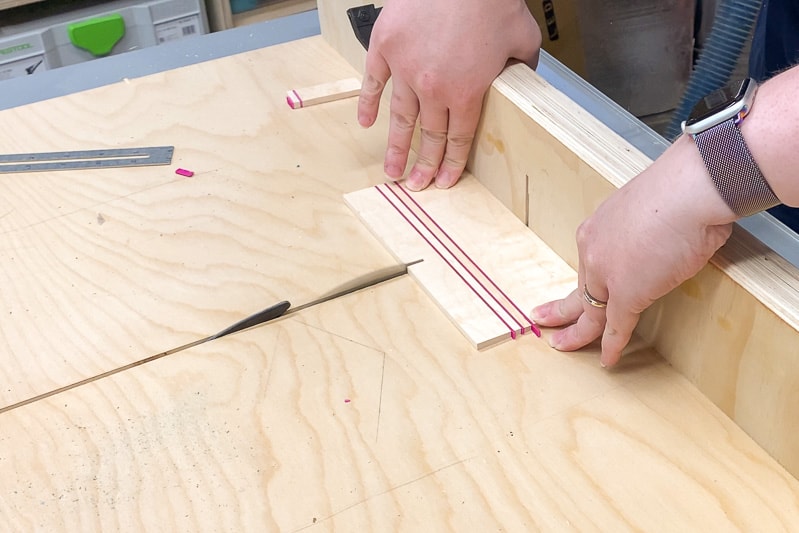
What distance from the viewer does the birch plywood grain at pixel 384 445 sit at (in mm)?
744

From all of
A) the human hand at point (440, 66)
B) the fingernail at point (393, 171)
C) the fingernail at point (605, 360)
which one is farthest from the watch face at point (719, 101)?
the fingernail at point (393, 171)

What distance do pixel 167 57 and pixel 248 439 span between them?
1048 millimetres

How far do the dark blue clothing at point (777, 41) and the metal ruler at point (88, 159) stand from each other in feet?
3.32

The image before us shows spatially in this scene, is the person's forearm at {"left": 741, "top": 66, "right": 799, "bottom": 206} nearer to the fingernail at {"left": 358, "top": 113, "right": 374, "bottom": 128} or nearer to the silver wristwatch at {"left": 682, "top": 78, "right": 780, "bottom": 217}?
the silver wristwatch at {"left": 682, "top": 78, "right": 780, "bottom": 217}

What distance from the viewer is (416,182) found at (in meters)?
1.20

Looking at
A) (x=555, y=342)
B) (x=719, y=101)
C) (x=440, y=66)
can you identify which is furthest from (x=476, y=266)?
(x=719, y=101)

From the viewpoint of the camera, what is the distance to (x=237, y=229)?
44.6 inches

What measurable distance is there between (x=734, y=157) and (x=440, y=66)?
0.52m

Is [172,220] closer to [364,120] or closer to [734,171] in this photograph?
[364,120]

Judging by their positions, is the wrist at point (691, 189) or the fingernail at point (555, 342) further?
the fingernail at point (555, 342)

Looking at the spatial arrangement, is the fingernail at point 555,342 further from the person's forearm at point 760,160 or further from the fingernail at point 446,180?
the fingernail at point 446,180

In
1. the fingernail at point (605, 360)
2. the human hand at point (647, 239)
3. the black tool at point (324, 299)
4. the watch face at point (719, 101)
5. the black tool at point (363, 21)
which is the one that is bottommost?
the black tool at point (324, 299)

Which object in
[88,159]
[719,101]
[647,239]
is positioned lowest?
[88,159]

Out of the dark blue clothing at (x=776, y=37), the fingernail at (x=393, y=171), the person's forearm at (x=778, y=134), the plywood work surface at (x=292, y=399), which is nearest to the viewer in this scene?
the person's forearm at (x=778, y=134)
